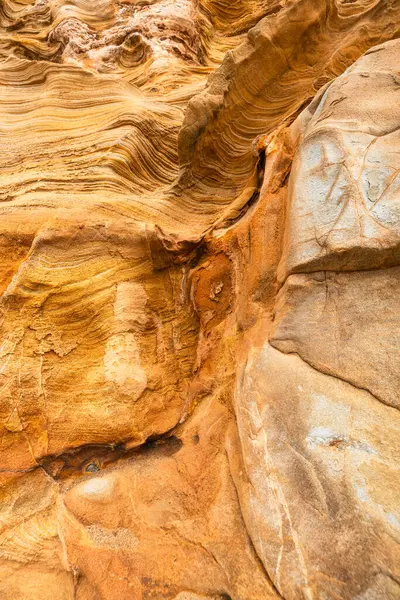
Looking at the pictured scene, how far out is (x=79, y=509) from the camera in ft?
7.90

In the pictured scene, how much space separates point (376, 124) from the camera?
2.70m

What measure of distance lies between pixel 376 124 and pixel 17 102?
17.2 ft

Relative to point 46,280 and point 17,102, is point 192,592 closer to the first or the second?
point 46,280

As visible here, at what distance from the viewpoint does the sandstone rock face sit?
1.93m

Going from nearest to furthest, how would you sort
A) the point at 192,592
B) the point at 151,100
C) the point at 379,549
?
the point at 379,549 < the point at 192,592 < the point at 151,100

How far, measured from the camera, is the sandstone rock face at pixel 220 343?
1926mm

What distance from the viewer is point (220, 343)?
117 inches

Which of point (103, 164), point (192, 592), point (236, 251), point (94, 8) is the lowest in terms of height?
point (192, 592)

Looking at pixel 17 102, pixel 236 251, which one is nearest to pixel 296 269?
pixel 236 251

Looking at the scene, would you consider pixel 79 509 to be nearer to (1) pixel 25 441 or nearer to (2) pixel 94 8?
(1) pixel 25 441

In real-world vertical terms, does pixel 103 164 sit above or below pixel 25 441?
above

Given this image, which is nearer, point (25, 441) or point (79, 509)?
point (79, 509)

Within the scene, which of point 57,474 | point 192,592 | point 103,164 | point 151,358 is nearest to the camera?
point 192,592

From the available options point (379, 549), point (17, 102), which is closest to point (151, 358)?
point (379, 549)
